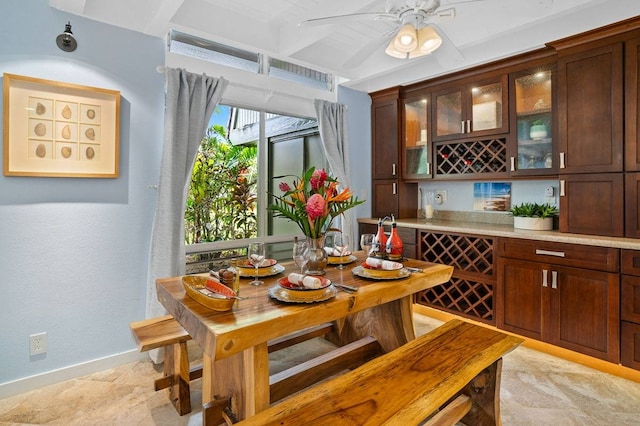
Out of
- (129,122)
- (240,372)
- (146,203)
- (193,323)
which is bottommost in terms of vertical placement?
(240,372)

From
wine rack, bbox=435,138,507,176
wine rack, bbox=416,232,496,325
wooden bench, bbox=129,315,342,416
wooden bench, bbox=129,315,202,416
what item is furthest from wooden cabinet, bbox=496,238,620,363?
wooden bench, bbox=129,315,202,416

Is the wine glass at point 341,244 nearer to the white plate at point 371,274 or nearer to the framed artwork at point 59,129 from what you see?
the white plate at point 371,274

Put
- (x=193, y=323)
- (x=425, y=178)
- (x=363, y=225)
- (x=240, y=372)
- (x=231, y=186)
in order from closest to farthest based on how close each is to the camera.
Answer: (x=193, y=323) → (x=240, y=372) → (x=231, y=186) → (x=425, y=178) → (x=363, y=225)

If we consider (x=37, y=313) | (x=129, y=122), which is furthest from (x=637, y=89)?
(x=37, y=313)

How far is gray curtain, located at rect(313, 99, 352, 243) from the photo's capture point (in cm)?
385

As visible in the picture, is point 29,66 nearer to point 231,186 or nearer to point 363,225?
point 231,186

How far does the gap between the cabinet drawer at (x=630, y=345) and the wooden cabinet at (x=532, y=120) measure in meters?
1.28

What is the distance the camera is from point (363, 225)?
4.29 m

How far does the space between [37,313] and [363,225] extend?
311 centimetres

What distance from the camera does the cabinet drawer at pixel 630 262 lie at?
2389mm

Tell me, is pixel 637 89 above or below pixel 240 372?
above

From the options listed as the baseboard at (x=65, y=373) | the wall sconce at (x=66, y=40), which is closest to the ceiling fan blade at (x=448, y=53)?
the wall sconce at (x=66, y=40)

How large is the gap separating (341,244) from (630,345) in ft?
6.92

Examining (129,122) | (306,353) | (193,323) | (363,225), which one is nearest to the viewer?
(193,323)
